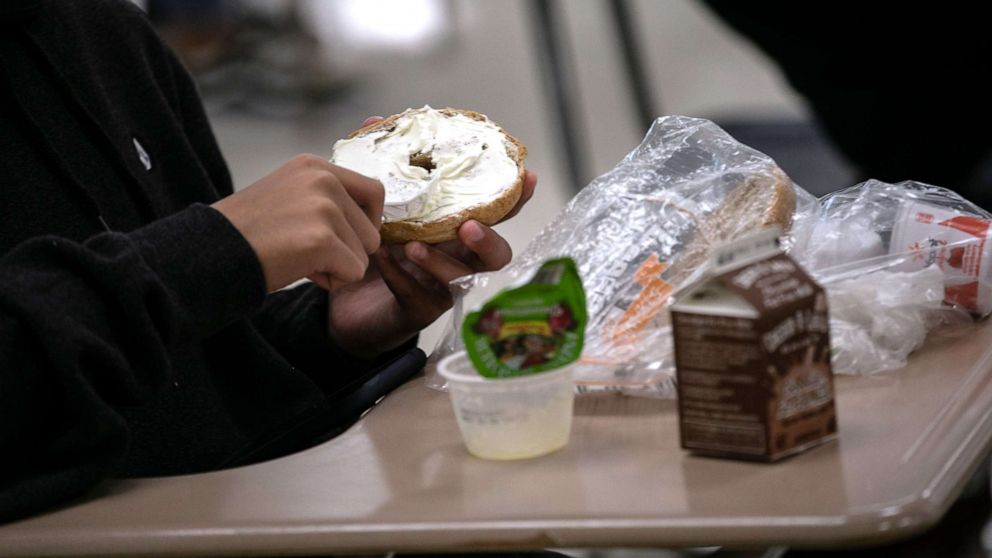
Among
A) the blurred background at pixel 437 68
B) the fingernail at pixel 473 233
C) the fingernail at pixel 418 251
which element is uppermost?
the fingernail at pixel 473 233

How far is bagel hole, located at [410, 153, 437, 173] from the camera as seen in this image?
1307mm

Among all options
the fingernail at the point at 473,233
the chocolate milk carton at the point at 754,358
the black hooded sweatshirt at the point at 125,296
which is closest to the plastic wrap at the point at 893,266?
the chocolate milk carton at the point at 754,358

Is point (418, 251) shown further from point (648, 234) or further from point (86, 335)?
point (86, 335)

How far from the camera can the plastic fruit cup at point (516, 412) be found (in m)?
0.90

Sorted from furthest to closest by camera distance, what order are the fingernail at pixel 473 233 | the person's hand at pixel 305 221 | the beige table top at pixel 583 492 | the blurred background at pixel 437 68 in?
the blurred background at pixel 437 68 → the fingernail at pixel 473 233 → the person's hand at pixel 305 221 → the beige table top at pixel 583 492

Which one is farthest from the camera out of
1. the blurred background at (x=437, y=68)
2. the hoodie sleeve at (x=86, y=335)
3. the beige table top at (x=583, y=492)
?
the blurred background at (x=437, y=68)

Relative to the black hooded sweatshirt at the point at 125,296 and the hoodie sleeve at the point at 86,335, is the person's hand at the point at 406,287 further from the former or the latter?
the hoodie sleeve at the point at 86,335

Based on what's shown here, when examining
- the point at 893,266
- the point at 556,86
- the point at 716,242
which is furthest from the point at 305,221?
the point at 556,86

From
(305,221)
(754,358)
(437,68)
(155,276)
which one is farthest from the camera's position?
(437,68)

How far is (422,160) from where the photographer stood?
1.31 metres

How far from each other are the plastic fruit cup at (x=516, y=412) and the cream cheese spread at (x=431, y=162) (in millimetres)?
362

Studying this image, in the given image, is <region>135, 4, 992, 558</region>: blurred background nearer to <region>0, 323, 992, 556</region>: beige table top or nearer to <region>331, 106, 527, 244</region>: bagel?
<region>331, 106, 527, 244</region>: bagel

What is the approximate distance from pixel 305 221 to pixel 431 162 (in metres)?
0.30

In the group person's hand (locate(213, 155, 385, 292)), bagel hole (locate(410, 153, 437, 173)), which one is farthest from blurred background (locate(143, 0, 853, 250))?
person's hand (locate(213, 155, 385, 292))
